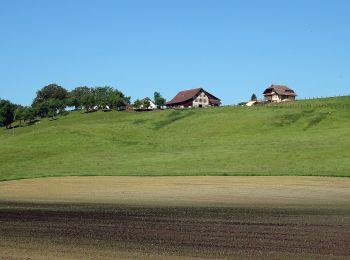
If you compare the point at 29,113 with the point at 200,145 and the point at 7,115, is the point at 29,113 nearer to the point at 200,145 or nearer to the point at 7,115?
the point at 7,115

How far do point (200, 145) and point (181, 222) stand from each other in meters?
65.8

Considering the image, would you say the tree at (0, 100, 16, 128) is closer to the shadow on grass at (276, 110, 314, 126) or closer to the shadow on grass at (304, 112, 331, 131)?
the shadow on grass at (276, 110, 314, 126)

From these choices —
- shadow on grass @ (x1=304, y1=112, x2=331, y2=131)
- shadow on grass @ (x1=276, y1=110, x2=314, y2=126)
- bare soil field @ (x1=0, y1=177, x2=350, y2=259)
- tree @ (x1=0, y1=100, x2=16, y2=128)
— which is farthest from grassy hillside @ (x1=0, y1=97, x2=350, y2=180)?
tree @ (x1=0, y1=100, x2=16, y2=128)

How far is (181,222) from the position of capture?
23000 millimetres

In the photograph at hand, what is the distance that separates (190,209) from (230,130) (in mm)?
78566

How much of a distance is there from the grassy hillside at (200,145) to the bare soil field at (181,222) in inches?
644

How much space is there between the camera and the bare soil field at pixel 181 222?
659 inches

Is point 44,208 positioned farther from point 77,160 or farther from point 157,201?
point 77,160

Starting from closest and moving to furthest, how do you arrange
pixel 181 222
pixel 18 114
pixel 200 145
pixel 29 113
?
pixel 181 222 < pixel 200 145 < pixel 18 114 < pixel 29 113

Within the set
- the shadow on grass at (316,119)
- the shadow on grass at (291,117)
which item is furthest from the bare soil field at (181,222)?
the shadow on grass at (291,117)

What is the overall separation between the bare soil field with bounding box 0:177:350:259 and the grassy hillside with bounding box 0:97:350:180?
16.4m

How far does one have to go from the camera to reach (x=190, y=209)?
1117 inches

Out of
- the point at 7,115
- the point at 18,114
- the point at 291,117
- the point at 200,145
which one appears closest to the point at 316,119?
the point at 291,117

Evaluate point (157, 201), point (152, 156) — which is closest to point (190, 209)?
point (157, 201)
